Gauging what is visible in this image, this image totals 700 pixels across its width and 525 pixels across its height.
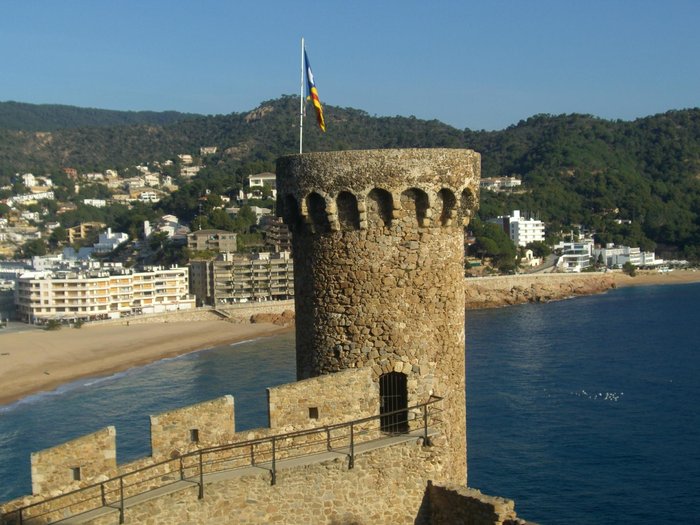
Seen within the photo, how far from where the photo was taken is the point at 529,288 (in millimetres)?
100375

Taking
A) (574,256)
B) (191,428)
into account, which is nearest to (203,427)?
(191,428)

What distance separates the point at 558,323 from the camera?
75.1 m

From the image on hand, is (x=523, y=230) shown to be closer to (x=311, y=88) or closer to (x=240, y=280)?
(x=240, y=280)

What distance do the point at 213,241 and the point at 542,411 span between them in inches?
2709

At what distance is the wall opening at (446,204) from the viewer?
31.2 feet

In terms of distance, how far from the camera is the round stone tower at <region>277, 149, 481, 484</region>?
9297 mm

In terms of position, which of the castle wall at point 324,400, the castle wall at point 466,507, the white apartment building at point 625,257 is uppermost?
the castle wall at point 324,400

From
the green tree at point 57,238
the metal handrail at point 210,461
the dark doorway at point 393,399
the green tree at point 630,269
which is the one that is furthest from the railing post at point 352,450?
the green tree at point 57,238

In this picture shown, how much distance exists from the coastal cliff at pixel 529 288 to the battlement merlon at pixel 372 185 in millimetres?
81470

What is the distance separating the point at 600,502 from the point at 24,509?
879 inches

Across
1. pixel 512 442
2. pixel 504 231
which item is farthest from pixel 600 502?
pixel 504 231

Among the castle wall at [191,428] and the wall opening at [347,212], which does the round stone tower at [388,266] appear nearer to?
the wall opening at [347,212]

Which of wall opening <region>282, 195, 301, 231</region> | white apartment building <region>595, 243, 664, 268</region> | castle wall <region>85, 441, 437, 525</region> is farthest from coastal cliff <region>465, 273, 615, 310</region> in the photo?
castle wall <region>85, 441, 437, 525</region>

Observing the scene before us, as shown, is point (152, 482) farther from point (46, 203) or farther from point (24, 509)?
point (46, 203)
